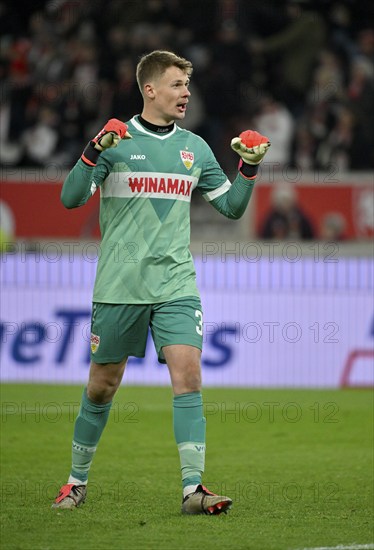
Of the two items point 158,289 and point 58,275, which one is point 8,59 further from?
point 158,289

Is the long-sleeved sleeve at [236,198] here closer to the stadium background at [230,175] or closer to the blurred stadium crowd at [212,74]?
the stadium background at [230,175]

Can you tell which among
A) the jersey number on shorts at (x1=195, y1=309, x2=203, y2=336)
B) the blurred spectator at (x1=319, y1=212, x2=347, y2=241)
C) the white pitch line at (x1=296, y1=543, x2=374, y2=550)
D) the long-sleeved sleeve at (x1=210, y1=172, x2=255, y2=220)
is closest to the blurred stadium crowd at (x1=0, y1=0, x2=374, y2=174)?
the blurred spectator at (x1=319, y1=212, x2=347, y2=241)

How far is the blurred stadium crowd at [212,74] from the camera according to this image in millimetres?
19375

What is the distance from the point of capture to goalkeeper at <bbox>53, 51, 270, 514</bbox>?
6973 millimetres

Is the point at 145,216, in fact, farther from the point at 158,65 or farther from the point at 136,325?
the point at 158,65

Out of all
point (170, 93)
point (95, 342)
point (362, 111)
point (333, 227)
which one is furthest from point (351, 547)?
point (362, 111)

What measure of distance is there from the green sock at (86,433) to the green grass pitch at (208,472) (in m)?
0.22

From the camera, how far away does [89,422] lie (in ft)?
24.2

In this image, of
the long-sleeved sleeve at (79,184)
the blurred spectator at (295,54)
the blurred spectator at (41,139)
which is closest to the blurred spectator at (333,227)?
the blurred spectator at (295,54)

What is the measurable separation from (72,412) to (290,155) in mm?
8111

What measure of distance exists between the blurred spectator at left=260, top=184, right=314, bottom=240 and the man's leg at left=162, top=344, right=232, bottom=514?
414 inches

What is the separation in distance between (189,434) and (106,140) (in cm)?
168

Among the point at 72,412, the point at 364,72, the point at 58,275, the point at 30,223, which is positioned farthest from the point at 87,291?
the point at 364,72

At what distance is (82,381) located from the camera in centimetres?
1388
